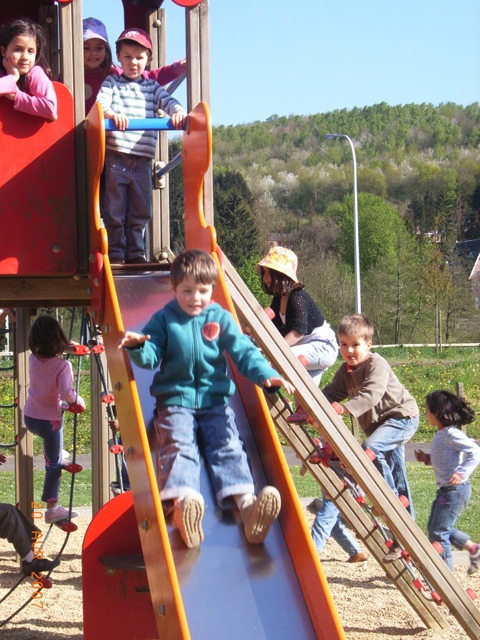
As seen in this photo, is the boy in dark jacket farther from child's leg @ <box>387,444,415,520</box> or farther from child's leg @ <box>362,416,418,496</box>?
child's leg @ <box>387,444,415,520</box>

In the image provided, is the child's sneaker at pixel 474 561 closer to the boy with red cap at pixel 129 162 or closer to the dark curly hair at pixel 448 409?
the dark curly hair at pixel 448 409

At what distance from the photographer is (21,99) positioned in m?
5.05

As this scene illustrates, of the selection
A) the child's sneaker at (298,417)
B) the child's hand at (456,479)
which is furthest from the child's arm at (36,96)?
the child's hand at (456,479)

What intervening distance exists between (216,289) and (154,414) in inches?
34.3

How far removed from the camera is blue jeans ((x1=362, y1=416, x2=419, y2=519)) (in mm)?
5941

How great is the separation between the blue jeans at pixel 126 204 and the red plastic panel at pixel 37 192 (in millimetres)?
648

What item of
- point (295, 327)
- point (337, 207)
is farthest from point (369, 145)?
point (295, 327)

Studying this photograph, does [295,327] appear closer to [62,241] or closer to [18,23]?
[62,241]

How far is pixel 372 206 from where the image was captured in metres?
75.8

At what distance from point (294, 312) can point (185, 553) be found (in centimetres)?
247

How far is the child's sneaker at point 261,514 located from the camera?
150 inches

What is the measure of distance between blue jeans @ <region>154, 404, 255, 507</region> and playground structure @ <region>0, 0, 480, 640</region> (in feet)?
0.37

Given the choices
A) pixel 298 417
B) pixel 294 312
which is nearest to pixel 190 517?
pixel 298 417

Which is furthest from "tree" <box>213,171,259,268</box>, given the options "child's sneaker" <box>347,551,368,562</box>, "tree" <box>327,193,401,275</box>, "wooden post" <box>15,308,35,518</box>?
"child's sneaker" <box>347,551,368,562</box>
